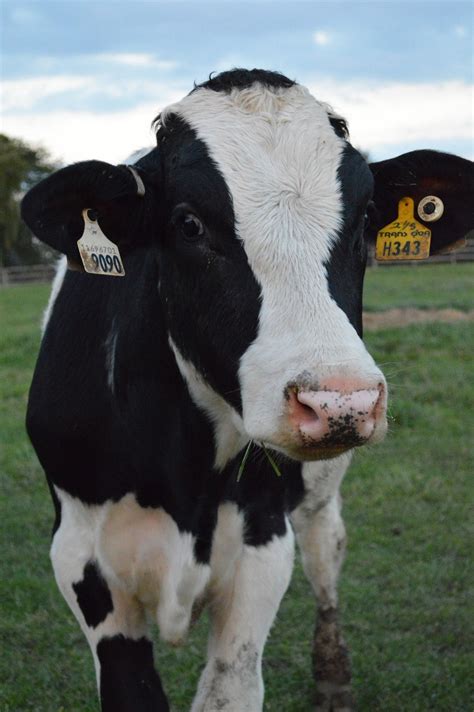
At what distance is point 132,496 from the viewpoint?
3.92 m

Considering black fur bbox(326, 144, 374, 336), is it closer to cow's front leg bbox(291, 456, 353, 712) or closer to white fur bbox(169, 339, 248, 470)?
white fur bbox(169, 339, 248, 470)

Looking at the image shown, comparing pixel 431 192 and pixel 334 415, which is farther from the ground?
pixel 431 192

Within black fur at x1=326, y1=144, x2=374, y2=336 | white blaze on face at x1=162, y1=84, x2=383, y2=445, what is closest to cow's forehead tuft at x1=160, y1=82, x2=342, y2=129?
white blaze on face at x1=162, y1=84, x2=383, y2=445

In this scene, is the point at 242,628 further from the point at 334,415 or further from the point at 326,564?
the point at 326,564

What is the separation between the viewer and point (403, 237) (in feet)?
13.4

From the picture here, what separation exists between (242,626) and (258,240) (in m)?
1.47

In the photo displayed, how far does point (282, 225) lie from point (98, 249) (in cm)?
70

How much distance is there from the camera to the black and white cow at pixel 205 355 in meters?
3.12

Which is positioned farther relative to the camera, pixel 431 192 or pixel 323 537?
pixel 323 537

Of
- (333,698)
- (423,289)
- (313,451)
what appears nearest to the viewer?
(313,451)

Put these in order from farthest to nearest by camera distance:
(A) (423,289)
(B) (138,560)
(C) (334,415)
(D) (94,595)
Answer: (A) (423,289)
(D) (94,595)
(B) (138,560)
(C) (334,415)

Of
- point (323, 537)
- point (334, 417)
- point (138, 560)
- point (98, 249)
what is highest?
point (98, 249)

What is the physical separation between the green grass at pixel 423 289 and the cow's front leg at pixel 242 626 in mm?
11992

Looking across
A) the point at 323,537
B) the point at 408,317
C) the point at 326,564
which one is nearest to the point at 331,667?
the point at 326,564
